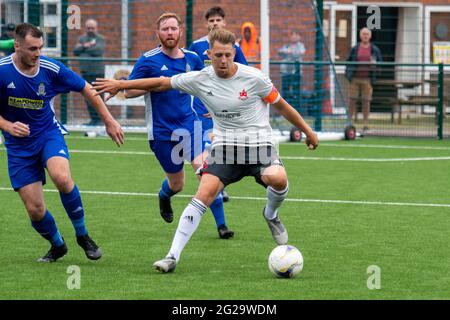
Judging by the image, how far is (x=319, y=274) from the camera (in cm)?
843

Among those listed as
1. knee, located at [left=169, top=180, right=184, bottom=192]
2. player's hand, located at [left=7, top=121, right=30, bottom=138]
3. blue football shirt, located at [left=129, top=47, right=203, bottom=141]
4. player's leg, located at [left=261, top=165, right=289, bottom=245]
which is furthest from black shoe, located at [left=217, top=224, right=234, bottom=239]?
player's hand, located at [left=7, top=121, right=30, bottom=138]

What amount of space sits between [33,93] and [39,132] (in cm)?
31

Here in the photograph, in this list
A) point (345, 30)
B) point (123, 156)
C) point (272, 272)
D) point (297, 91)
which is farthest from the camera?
point (345, 30)

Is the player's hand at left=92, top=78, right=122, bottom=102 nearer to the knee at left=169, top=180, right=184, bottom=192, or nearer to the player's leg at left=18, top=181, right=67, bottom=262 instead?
the player's leg at left=18, top=181, right=67, bottom=262

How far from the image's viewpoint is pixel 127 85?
341 inches

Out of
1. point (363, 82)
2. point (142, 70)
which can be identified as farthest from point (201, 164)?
point (363, 82)

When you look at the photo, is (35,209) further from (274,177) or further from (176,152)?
(176,152)

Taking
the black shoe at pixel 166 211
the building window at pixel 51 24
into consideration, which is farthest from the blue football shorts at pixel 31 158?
the building window at pixel 51 24

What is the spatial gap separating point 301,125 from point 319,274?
1188 mm

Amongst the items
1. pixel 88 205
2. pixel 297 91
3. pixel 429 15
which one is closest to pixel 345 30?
pixel 429 15

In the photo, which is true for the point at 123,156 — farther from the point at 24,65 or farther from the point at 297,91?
the point at 24,65

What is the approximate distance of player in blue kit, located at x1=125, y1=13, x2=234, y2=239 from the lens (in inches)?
413

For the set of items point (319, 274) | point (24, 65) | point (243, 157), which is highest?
point (24, 65)

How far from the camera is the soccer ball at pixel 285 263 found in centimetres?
821
